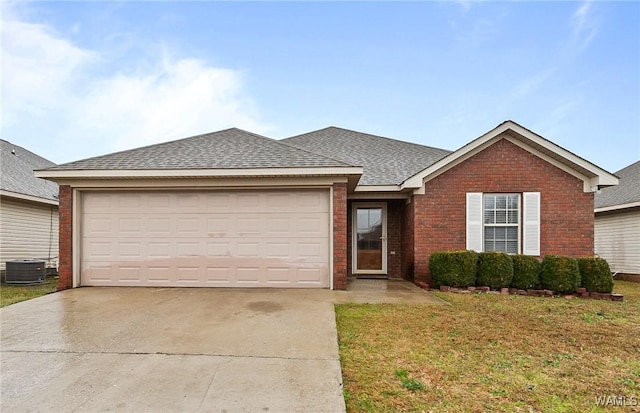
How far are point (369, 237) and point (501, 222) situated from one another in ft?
13.0

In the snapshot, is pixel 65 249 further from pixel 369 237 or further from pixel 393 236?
pixel 393 236

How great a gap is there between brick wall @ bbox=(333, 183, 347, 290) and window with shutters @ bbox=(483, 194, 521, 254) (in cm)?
432

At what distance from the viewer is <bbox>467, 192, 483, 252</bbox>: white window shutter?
30.8 feet

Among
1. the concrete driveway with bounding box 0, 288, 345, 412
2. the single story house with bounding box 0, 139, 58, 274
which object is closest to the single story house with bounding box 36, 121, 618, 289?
the concrete driveway with bounding box 0, 288, 345, 412

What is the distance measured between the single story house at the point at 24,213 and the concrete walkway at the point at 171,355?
670cm

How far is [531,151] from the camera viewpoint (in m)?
9.47

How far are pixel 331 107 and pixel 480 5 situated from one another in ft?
35.5

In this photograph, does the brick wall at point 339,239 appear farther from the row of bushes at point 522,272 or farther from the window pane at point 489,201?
the window pane at point 489,201

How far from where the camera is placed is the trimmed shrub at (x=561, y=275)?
8.20 meters

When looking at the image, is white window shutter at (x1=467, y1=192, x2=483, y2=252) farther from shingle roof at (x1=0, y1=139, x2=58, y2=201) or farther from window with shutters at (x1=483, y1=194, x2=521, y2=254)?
shingle roof at (x1=0, y1=139, x2=58, y2=201)

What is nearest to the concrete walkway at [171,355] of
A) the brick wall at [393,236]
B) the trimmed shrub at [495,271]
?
the trimmed shrub at [495,271]

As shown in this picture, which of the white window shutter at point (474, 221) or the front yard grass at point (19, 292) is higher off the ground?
the white window shutter at point (474, 221)

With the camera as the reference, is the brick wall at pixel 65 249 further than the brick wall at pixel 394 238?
No

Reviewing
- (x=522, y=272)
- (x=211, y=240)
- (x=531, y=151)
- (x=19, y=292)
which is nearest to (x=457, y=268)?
(x=522, y=272)
